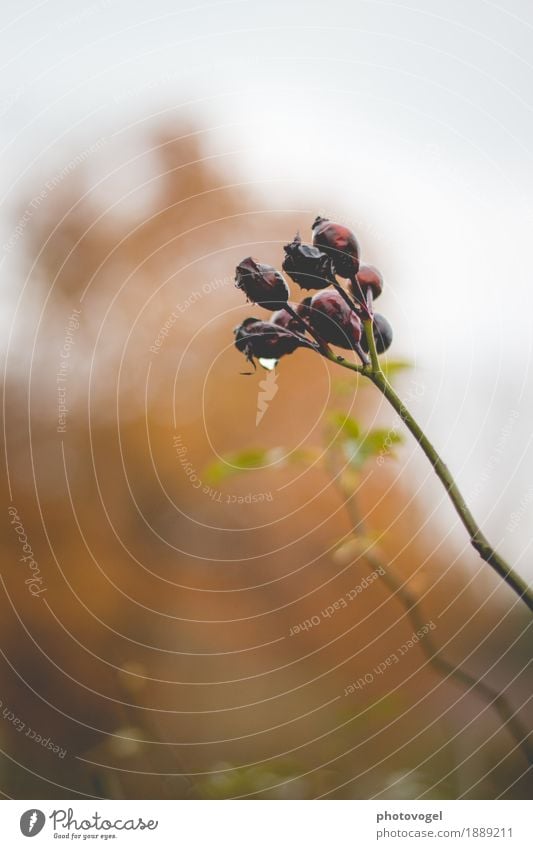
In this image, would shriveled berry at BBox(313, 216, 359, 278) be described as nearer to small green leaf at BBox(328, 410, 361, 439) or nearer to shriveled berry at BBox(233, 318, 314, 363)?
shriveled berry at BBox(233, 318, 314, 363)

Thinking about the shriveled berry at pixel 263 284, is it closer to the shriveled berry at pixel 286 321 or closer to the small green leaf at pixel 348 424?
the shriveled berry at pixel 286 321

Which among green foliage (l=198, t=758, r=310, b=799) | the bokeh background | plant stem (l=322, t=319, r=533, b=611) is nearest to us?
plant stem (l=322, t=319, r=533, b=611)

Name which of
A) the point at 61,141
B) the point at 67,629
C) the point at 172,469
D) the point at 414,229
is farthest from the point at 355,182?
the point at 67,629

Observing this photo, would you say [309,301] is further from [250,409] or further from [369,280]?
[250,409]

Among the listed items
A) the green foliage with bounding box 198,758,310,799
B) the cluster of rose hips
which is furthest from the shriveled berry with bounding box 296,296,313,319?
the green foliage with bounding box 198,758,310,799

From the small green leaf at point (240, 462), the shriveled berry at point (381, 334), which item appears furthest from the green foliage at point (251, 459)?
the shriveled berry at point (381, 334)

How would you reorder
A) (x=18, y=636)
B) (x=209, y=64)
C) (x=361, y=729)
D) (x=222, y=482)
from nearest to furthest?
(x=361, y=729) < (x=209, y=64) < (x=18, y=636) < (x=222, y=482)

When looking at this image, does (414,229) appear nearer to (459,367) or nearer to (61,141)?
(459,367)
